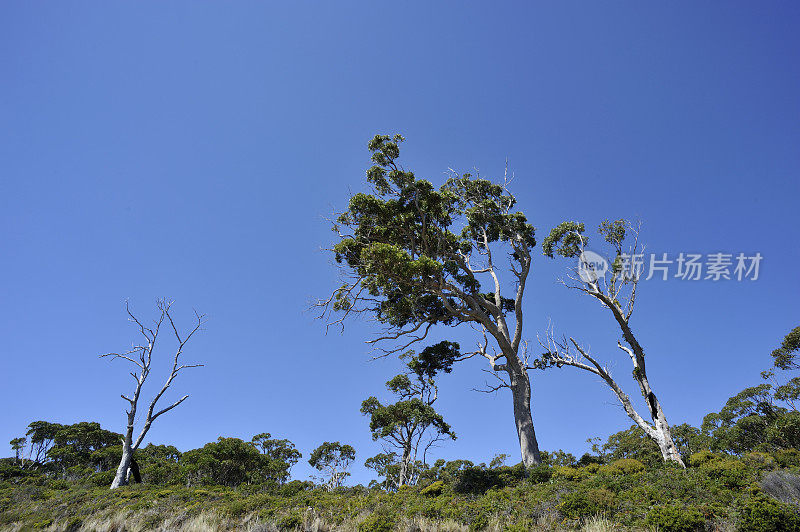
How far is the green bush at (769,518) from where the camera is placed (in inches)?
207

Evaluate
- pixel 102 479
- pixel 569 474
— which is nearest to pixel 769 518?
pixel 569 474

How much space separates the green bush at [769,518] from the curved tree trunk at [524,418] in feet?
26.2

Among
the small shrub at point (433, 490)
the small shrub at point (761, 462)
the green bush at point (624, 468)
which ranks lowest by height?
the small shrub at point (433, 490)

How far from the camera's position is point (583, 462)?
14.9 metres

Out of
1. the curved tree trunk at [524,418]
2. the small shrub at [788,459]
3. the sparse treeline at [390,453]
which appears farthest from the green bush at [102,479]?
the small shrub at [788,459]

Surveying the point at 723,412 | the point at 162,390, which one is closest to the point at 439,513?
the point at 162,390

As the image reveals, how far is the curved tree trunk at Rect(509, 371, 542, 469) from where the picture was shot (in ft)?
43.7

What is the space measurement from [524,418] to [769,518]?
884 cm

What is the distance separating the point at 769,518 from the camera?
5.43m

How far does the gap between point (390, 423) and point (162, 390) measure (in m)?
13.9

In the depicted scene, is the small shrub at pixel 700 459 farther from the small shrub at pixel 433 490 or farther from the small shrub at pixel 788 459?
the small shrub at pixel 433 490

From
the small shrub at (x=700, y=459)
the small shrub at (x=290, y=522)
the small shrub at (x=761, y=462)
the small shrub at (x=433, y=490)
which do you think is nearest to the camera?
the small shrub at (x=290, y=522)

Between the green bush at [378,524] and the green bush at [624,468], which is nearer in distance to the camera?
the green bush at [378,524]

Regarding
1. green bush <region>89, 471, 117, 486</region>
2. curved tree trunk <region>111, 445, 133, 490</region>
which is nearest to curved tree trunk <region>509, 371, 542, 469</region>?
curved tree trunk <region>111, 445, 133, 490</region>
